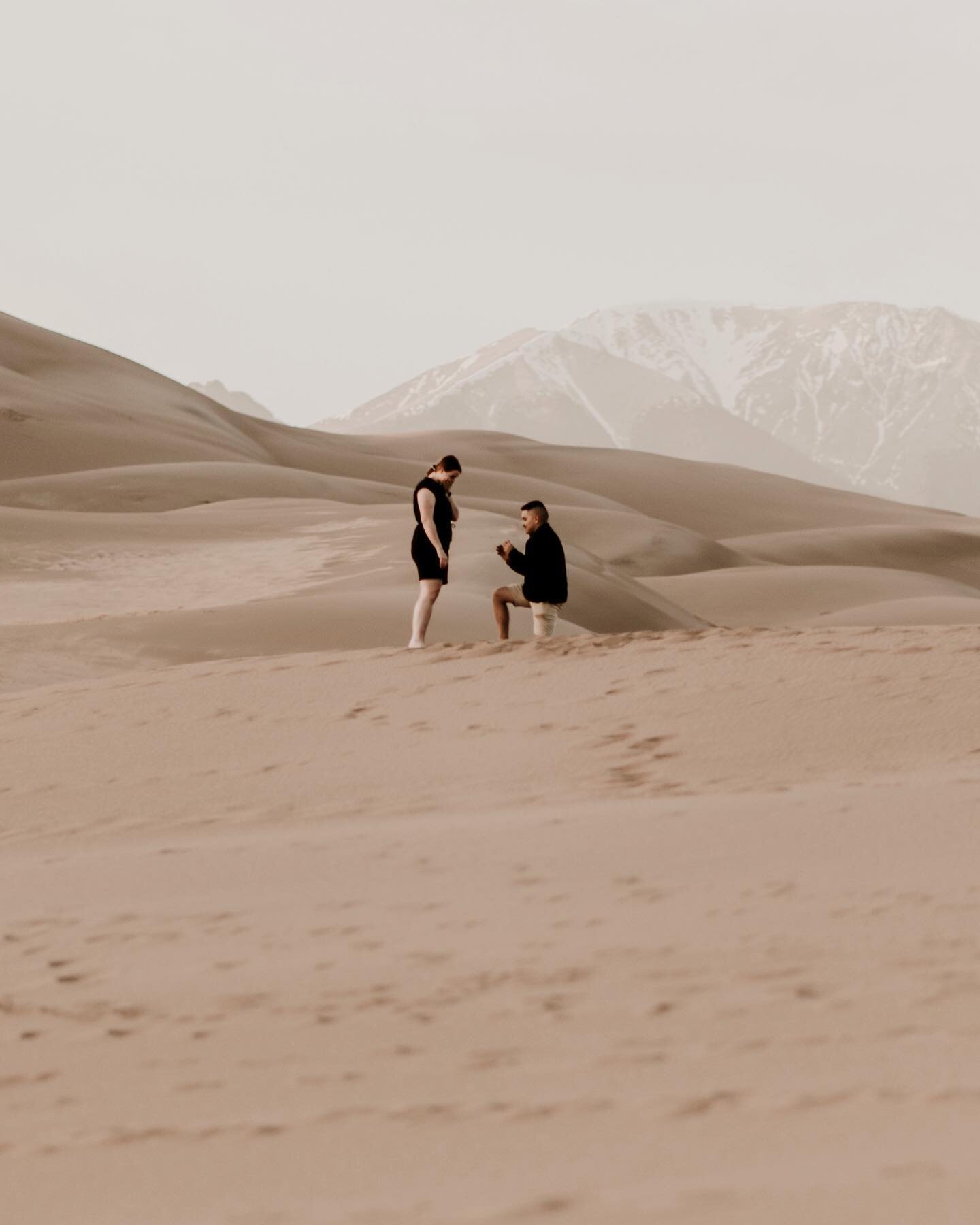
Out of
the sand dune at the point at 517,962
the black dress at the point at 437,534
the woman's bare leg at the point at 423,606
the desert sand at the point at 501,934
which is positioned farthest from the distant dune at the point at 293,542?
the sand dune at the point at 517,962

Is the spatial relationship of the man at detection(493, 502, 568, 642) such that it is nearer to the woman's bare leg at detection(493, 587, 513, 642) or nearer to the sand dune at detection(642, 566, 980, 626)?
the woman's bare leg at detection(493, 587, 513, 642)

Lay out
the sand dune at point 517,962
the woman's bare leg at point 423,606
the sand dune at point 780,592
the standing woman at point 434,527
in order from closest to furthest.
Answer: the sand dune at point 517,962 < the standing woman at point 434,527 < the woman's bare leg at point 423,606 < the sand dune at point 780,592

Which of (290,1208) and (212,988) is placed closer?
(290,1208)

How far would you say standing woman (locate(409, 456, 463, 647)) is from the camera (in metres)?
10.1

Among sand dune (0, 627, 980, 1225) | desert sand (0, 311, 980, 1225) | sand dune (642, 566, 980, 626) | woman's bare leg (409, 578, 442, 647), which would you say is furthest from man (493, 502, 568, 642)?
sand dune (642, 566, 980, 626)

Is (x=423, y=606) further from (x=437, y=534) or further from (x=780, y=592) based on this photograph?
(x=780, y=592)

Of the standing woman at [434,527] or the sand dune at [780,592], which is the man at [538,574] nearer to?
the standing woman at [434,527]

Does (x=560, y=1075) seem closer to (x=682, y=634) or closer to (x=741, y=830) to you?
(x=741, y=830)

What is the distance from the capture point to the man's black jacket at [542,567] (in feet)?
33.4

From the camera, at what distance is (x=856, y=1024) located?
365cm

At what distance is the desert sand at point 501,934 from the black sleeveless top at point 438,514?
76cm

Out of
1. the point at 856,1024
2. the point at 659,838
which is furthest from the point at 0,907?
the point at 856,1024

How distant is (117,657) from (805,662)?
7.35 m

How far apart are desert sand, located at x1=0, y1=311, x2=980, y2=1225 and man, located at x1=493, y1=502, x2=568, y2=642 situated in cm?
24
